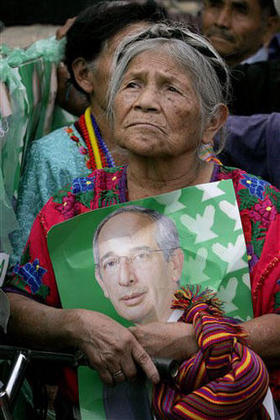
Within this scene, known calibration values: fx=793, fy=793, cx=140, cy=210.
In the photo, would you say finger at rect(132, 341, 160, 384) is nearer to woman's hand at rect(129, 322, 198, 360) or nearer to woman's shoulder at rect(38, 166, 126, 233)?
woman's hand at rect(129, 322, 198, 360)

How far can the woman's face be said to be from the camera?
2.62 meters

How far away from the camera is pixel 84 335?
7.98 feet

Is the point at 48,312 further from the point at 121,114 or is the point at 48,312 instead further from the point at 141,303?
the point at 121,114

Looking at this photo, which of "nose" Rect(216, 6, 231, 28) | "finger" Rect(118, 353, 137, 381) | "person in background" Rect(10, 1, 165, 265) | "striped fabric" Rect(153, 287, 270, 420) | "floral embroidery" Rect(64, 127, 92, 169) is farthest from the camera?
"nose" Rect(216, 6, 231, 28)

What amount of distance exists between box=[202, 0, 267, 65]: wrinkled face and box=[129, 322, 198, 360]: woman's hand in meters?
2.29

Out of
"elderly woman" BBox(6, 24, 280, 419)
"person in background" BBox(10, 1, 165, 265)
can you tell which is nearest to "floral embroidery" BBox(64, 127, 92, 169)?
"person in background" BBox(10, 1, 165, 265)

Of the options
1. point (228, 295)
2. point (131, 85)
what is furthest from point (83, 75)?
point (228, 295)

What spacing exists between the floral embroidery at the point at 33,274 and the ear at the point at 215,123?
0.73m

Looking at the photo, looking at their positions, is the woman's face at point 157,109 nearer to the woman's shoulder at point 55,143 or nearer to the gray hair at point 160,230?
the gray hair at point 160,230

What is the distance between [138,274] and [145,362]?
0.88 feet

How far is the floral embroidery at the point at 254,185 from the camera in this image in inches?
106

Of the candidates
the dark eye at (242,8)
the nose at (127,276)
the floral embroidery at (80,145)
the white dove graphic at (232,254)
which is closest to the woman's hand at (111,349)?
the nose at (127,276)

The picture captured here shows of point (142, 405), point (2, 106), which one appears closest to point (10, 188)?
point (2, 106)

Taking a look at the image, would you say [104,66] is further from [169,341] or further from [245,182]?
[169,341]
